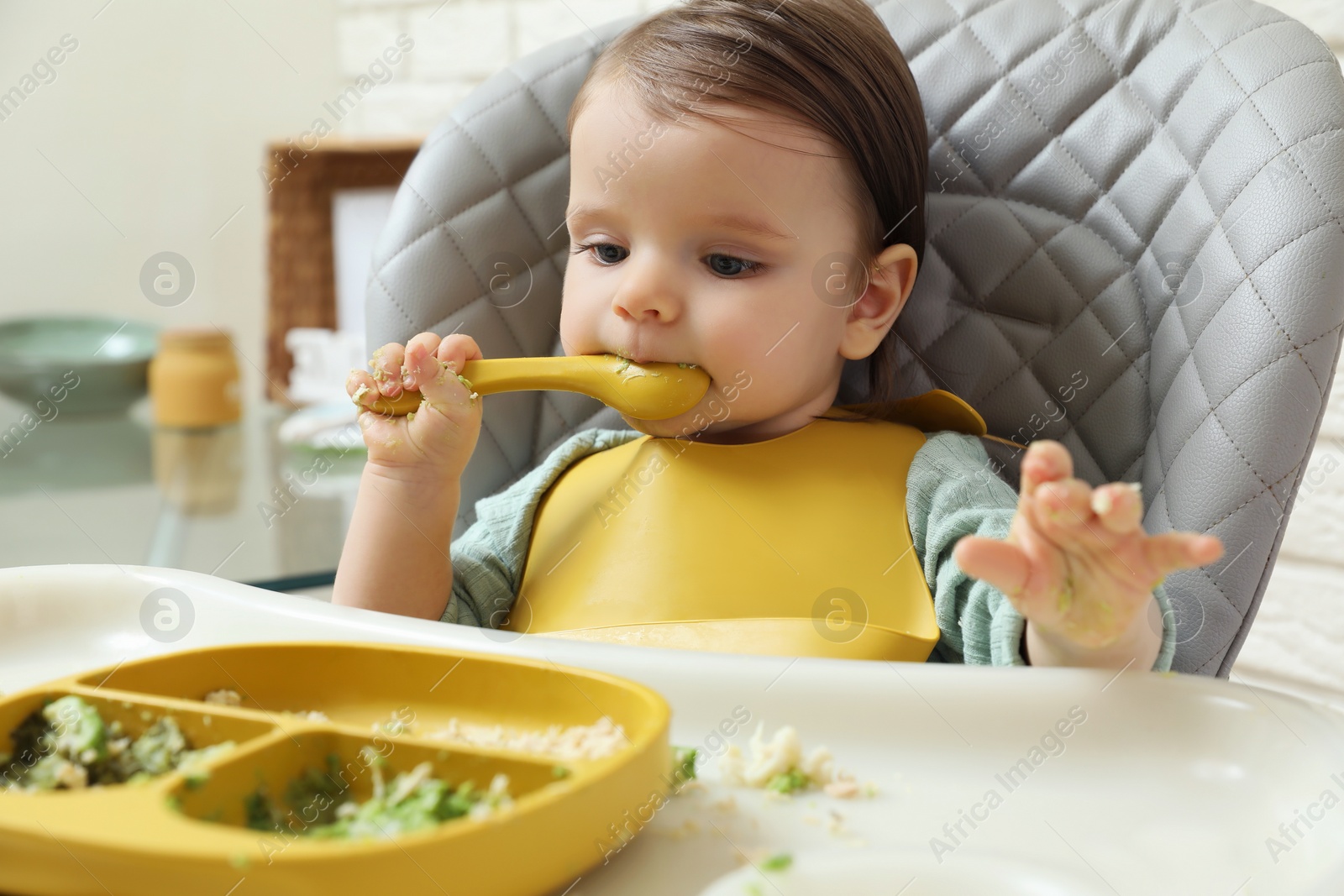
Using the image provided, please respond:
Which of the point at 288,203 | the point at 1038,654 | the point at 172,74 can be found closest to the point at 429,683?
the point at 1038,654

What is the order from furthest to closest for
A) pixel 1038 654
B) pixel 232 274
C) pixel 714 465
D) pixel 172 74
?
1. pixel 232 274
2. pixel 172 74
3. pixel 714 465
4. pixel 1038 654

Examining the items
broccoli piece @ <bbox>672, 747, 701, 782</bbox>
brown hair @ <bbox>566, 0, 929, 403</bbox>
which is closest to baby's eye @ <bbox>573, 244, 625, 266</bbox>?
brown hair @ <bbox>566, 0, 929, 403</bbox>

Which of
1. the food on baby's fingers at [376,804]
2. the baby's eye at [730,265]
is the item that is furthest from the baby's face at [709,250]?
the food on baby's fingers at [376,804]

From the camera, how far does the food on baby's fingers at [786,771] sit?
499 mm

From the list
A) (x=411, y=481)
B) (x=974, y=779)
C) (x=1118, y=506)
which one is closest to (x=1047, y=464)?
(x=1118, y=506)

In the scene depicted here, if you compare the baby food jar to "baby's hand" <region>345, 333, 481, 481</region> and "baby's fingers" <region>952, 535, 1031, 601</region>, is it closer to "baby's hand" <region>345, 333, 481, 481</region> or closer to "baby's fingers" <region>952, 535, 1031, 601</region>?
"baby's hand" <region>345, 333, 481, 481</region>

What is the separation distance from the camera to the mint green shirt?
2.26ft

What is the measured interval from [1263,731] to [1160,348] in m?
0.37

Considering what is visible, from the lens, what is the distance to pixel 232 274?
2709 mm

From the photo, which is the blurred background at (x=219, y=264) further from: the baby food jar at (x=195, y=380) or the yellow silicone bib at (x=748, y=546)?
the yellow silicone bib at (x=748, y=546)

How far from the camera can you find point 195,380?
2.04 meters

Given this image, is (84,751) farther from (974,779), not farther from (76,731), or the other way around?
(974,779)

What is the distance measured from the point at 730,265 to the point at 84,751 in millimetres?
539

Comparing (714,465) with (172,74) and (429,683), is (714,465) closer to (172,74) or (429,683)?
(429,683)
